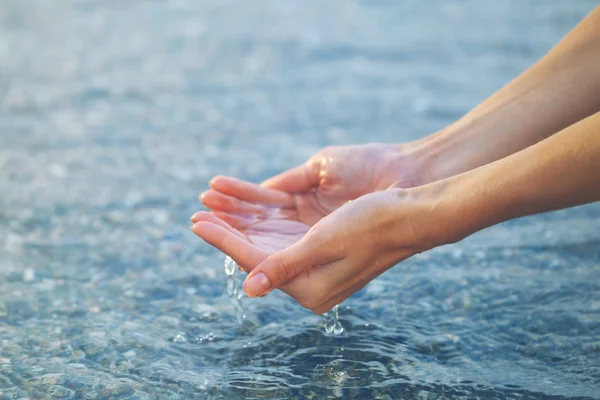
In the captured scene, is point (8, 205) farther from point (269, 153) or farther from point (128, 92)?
point (128, 92)

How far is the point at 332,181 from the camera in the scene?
4023 mm

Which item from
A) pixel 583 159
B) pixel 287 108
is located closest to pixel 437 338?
pixel 583 159

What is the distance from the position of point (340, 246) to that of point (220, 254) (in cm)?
172

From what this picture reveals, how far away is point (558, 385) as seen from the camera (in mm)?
3357

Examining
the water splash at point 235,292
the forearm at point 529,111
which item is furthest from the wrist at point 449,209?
the water splash at point 235,292

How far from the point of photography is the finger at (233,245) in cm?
322

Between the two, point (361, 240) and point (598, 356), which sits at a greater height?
point (361, 240)

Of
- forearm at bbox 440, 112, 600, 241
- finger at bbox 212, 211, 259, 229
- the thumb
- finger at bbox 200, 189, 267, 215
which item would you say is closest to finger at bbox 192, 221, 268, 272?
the thumb

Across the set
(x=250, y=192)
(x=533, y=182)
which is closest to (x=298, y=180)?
(x=250, y=192)

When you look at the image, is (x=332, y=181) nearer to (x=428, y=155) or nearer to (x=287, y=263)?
(x=428, y=155)

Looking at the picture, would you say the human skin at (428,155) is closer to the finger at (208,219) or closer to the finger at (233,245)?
the finger at (208,219)

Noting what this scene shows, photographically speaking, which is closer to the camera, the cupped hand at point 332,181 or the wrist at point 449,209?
the wrist at point 449,209

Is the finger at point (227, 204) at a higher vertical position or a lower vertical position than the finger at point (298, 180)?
lower

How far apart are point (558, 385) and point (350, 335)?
1.02 metres
